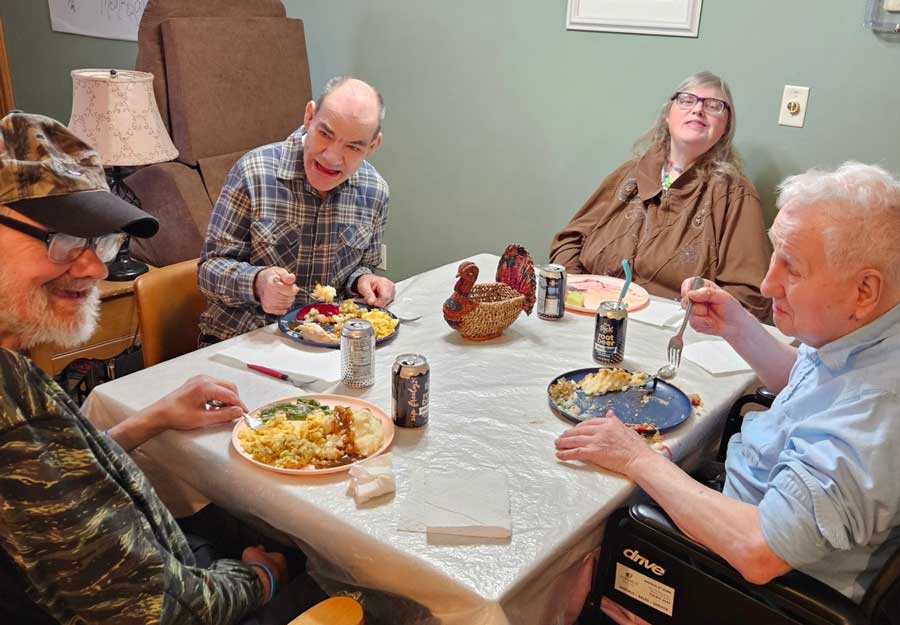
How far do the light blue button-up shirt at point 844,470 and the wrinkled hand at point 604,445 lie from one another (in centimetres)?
23

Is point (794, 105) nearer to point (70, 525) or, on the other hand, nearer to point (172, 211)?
point (172, 211)

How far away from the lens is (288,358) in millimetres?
1710

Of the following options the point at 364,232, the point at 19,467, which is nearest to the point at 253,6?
the point at 364,232

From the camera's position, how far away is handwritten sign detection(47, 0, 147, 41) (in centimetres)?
364

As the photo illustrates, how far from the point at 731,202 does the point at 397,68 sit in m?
1.75

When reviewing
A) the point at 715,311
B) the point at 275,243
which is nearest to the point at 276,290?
the point at 275,243

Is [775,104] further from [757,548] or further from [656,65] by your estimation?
[757,548]

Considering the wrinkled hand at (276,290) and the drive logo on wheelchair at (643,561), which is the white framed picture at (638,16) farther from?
the drive logo on wheelchair at (643,561)

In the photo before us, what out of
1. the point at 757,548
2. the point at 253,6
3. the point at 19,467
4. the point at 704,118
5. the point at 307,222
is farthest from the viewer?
the point at 253,6

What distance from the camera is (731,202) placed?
256 centimetres

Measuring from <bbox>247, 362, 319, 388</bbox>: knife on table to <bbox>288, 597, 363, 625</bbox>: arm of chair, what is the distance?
1.93 ft

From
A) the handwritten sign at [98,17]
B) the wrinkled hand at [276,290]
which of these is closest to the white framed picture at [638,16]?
the wrinkled hand at [276,290]

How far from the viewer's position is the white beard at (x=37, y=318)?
1050 millimetres

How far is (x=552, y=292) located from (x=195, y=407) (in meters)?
0.98
